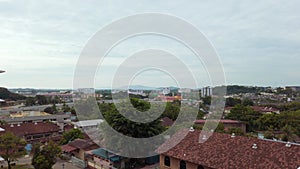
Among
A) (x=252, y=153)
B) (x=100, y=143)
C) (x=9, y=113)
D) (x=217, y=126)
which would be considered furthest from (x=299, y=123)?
(x=9, y=113)

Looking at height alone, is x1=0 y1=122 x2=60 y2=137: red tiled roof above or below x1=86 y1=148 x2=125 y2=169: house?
above

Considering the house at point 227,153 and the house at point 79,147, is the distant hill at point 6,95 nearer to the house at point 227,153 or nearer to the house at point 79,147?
the house at point 79,147

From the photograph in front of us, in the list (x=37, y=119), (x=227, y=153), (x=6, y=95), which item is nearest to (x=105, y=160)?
(x=227, y=153)

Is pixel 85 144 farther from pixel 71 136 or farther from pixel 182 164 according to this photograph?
pixel 182 164

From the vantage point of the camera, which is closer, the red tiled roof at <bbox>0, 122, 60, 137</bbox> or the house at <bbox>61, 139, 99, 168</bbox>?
the house at <bbox>61, 139, 99, 168</bbox>

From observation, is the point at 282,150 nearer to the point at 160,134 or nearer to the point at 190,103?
the point at 160,134

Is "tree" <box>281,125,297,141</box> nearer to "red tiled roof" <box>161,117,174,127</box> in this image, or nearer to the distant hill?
"red tiled roof" <box>161,117,174,127</box>

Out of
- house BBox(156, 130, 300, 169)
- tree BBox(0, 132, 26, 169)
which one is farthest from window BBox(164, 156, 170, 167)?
tree BBox(0, 132, 26, 169)
